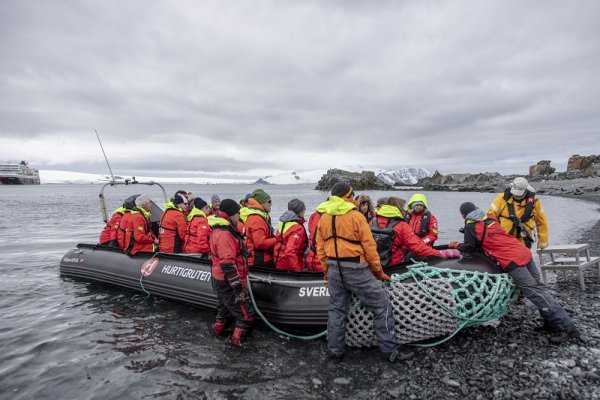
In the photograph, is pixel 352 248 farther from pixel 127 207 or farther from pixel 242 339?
pixel 127 207

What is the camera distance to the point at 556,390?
3.44 metres

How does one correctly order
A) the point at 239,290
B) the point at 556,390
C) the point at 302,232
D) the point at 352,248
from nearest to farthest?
the point at 556,390
the point at 352,248
the point at 239,290
the point at 302,232

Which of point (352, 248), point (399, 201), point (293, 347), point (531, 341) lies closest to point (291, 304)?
point (293, 347)

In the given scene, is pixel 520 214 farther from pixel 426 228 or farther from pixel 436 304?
pixel 436 304

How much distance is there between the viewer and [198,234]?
7.30m

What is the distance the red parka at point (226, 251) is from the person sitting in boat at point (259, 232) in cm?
75

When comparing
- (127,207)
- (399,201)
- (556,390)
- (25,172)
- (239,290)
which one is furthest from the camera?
(25,172)

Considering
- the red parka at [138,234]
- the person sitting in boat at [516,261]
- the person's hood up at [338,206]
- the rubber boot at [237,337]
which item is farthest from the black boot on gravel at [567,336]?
the red parka at [138,234]

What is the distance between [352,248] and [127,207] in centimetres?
561

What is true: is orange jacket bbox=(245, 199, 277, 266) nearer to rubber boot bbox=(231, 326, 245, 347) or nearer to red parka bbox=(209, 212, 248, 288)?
red parka bbox=(209, 212, 248, 288)

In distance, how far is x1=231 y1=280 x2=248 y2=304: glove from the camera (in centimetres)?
475

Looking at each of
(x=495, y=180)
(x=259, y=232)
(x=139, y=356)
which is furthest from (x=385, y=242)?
(x=495, y=180)

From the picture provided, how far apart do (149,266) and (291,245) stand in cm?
319

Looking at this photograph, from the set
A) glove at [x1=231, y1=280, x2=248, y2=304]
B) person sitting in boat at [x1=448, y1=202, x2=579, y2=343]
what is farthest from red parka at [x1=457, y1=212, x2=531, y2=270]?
glove at [x1=231, y1=280, x2=248, y2=304]
